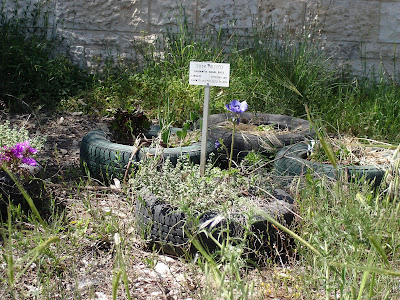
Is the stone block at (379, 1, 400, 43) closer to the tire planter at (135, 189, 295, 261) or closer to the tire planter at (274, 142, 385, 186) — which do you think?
the tire planter at (274, 142, 385, 186)

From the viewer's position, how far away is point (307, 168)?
3082 millimetres

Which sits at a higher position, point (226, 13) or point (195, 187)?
point (226, 13)

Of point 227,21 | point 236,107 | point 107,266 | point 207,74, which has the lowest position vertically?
point 107,266

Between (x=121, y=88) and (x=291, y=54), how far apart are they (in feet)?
6.69

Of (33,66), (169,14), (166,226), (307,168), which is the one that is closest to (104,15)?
(169,14)

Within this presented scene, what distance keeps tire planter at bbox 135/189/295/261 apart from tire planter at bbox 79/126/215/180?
576mm

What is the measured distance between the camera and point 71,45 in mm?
6324

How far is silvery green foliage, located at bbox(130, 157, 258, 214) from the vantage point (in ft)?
8.34

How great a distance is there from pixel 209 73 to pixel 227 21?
3.53 metres

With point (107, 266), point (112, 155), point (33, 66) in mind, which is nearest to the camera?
point (107, 266)

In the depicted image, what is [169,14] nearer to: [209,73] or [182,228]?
[209,73]

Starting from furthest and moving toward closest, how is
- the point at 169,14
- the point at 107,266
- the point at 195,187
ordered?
1. the point at 169,14
2. the point at 195,187
3. the point at 107,266

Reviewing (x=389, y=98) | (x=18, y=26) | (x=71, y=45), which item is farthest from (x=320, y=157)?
(x=18, y=26)

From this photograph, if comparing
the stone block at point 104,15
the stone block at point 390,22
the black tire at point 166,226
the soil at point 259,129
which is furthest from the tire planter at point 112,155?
the stone block at point 390,22
